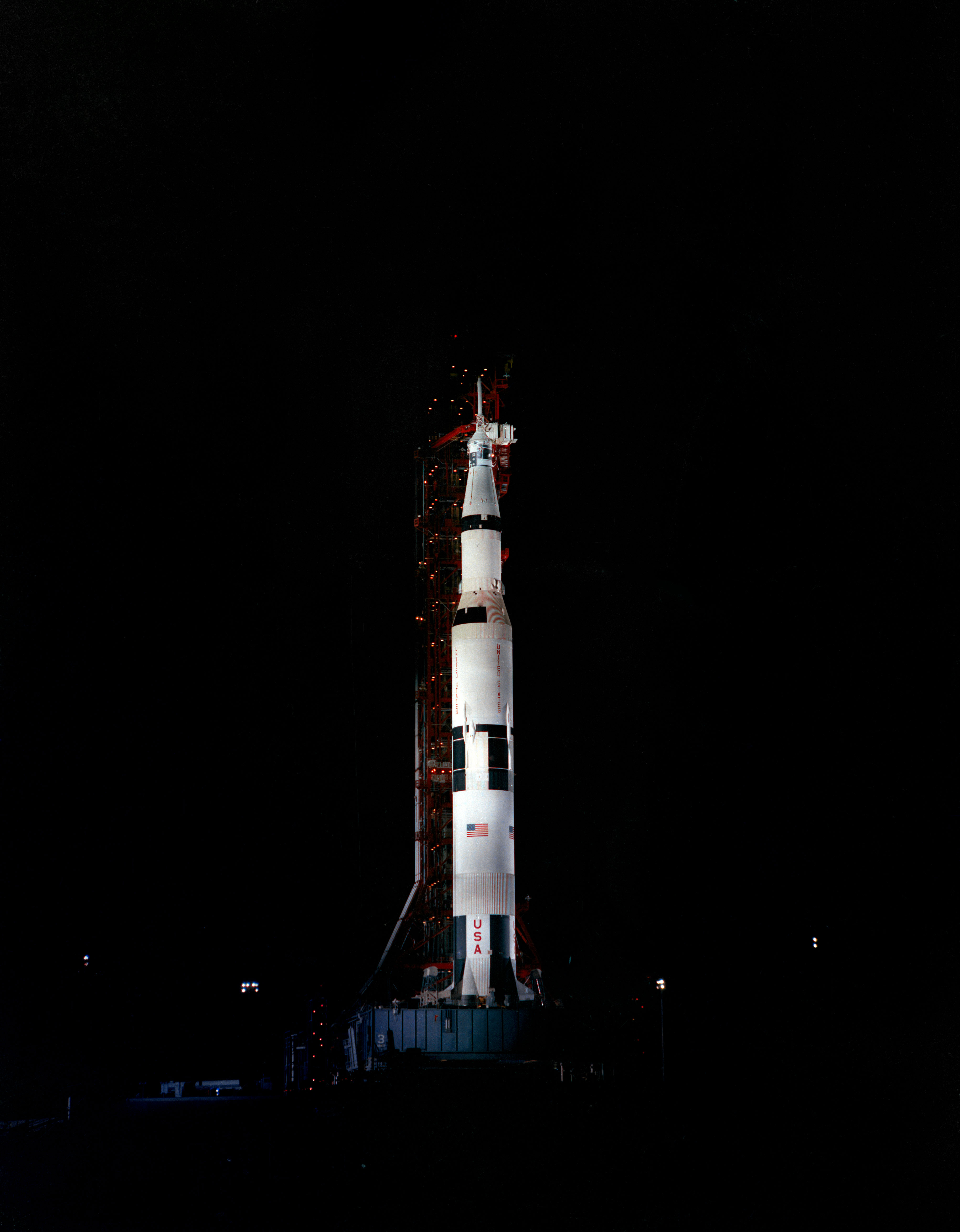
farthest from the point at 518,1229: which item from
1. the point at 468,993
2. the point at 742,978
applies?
the point at 742,978

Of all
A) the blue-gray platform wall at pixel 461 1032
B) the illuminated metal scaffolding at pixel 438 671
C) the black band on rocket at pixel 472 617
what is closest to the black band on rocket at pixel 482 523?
the illuminated metal scaffolding at pixel 438 671

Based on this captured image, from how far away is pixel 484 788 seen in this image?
32.8 meters

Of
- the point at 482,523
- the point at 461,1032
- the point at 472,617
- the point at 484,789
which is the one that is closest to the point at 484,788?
the point at 484,789

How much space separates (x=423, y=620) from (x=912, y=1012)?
88.2 feet

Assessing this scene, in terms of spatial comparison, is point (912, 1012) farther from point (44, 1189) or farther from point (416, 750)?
point (44, 1189)

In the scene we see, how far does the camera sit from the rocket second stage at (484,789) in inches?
1267

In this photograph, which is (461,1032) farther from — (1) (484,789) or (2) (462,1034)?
(1) (484,789)

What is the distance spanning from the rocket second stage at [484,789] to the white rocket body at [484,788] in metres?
0.02

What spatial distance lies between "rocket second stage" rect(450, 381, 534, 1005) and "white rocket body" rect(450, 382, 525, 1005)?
0.06 feet

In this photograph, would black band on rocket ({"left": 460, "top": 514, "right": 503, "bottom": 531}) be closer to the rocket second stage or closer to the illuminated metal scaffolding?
the rocket second stage

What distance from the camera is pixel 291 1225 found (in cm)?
2345

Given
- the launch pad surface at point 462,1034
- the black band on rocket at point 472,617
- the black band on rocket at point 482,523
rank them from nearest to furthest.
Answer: the launch pad surface at point 462,1034 → the black band on rocket at point 472,617 → the black band on rocket at point 482,523

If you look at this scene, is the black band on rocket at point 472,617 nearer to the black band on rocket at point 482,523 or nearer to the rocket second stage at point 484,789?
the rocket second stage at point 484,789

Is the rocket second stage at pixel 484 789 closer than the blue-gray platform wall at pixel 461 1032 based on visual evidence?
No
